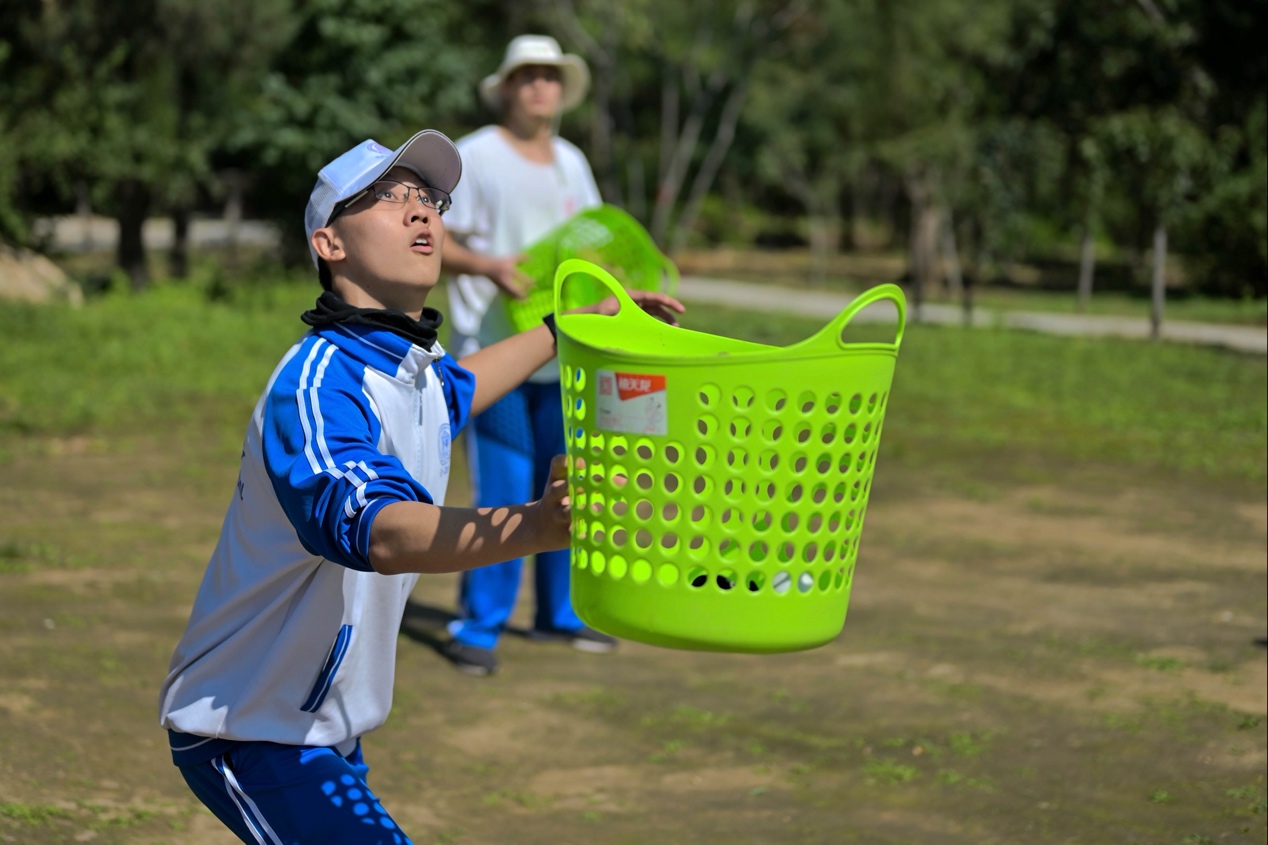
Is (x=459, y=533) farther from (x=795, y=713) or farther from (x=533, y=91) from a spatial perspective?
(x=533, y=91)

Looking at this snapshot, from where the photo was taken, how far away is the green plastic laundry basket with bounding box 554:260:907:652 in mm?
2084

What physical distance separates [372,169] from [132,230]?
70.1ft

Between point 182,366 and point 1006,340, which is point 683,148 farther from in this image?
point 182,366

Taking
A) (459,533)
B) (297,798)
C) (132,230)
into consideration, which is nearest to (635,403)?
(459,533)

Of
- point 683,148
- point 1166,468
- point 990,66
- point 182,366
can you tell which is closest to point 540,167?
point 1166,468

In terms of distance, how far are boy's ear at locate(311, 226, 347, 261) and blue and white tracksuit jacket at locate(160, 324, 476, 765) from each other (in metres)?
0.15

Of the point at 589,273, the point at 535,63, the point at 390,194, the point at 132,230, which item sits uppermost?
the point at 535,63

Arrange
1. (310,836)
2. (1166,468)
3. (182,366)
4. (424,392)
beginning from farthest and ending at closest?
(182,366)
(1166,468)
(424,392)
(310,836)

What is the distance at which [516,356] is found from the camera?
3.12m

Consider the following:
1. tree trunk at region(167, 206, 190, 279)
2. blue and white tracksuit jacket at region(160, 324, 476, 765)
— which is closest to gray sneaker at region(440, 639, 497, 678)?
blue and white tracksuit jacket at region(160, 324, 476, 765)

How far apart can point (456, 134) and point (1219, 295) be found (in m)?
15.8

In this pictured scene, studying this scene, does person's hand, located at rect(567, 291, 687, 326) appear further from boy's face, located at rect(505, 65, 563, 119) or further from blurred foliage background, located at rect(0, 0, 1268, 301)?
blurred foliage background, located at rect(0, 0, 1268, 301)

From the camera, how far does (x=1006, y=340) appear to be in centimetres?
1659

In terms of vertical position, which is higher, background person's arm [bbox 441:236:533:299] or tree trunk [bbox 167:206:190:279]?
background person's arm [bbox 441:236:533:299]
